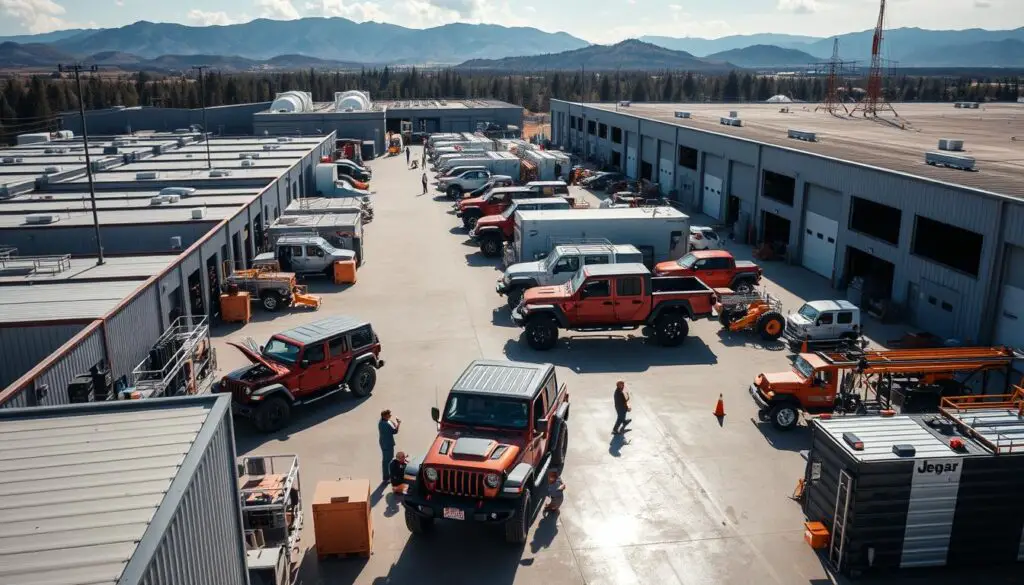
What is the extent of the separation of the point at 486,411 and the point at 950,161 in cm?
2057

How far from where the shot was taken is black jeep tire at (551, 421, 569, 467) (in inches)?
509

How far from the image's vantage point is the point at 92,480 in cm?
707

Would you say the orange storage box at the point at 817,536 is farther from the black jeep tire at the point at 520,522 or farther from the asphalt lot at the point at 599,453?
the black jeep tire at the point at 520,522

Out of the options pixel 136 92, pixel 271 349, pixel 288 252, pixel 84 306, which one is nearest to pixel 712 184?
pixel 288 252

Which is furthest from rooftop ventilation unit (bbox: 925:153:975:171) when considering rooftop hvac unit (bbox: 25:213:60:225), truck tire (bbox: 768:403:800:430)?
rooftop hvac unit (bbox: 25:213:60:225)

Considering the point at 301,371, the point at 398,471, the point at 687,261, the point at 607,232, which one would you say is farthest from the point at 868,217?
the point at 398,471

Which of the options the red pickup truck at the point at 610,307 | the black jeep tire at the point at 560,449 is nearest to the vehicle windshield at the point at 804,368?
the red pickup truck at the point at 610,307

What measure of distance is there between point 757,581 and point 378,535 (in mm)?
5545

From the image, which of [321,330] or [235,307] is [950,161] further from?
[235,307]

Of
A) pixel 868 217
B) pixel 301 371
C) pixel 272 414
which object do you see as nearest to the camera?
pixel 272 414

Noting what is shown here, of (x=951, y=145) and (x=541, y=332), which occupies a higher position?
(x=951, y=145)

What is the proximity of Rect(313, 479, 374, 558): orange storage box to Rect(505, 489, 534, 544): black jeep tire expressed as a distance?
80.3 inches

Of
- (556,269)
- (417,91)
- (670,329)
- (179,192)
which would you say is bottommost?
(670,329)

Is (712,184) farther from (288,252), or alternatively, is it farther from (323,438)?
(323,438)
